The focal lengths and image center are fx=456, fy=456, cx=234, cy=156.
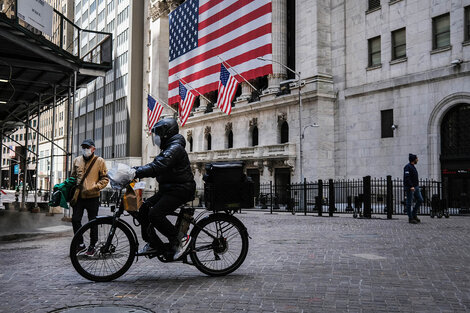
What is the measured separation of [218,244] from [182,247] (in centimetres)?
48

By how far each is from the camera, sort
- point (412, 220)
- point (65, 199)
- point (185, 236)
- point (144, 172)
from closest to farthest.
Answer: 1. point (144, 172)
2. point (185, 236)
3. point (65, 199)
4. point (412, 220)

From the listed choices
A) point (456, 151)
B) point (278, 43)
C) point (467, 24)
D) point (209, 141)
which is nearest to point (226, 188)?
point (456, 151)

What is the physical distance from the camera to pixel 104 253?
5.75m

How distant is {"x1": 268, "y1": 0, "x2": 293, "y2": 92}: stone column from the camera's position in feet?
131

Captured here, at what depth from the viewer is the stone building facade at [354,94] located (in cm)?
2769

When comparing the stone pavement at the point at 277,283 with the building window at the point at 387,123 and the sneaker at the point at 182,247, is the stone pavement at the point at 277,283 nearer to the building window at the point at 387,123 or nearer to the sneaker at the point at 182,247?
the sneaker at the point at 182,247

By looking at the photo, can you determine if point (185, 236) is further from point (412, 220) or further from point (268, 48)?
point (268, 48)

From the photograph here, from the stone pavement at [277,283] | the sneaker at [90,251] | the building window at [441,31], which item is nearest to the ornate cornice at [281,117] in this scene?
the building window at [441,31]

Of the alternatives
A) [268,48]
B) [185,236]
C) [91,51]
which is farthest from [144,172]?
[268,48]

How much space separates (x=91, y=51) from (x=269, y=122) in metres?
26.1

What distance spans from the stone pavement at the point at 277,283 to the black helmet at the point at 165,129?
1873 mm

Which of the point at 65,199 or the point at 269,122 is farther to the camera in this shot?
the point at 269,122

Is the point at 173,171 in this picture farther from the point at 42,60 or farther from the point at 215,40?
the point at 215,40

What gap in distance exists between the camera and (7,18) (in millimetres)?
10148
